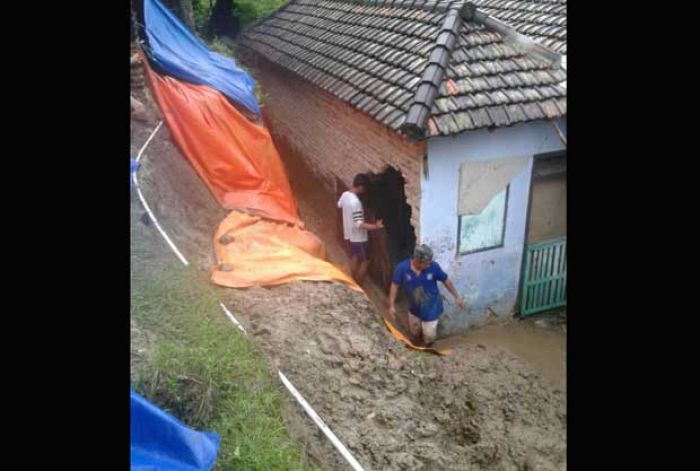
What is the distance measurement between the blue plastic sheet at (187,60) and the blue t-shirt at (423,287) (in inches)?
167

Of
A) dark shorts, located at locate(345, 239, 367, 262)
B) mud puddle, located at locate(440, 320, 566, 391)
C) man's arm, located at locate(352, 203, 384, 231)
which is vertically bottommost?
mud puddle, located at locate(440, 320, 566, 391)

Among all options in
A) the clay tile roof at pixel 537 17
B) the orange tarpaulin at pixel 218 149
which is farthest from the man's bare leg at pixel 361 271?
the clay tile roof at pixel 537 17

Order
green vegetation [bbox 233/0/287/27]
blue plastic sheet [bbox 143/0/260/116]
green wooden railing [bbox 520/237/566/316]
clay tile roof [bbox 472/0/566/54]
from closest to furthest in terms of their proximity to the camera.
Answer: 1. clay tile roof [bbox 472/0/566/54]
2. green wooden railing [bbox 520/237/566/316]
3. blue plastic sheet [bbox 143/0/260/116]
4. green vegetation [bbox 233/0/287/27]

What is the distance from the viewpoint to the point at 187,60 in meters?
9.06

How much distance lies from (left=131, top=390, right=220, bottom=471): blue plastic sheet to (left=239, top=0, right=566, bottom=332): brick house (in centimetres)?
403

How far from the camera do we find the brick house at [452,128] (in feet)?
21.6

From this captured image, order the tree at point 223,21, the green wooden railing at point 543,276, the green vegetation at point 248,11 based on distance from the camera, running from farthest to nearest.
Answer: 1. the green vegetation at point 248,11
2. the tree at point 223,21
3. the green wooden railing at point 543,276

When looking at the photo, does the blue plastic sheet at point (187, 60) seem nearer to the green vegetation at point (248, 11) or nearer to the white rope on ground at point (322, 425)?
the green vegetation at point (248, 11)

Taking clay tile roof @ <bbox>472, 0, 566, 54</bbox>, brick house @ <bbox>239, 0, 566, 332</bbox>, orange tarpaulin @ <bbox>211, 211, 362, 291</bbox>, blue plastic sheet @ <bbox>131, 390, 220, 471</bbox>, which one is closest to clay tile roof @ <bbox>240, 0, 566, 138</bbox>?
brick house @ <bbox>239, 0, 566, 332</bbox>

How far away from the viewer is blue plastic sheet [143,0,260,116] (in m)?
8.60

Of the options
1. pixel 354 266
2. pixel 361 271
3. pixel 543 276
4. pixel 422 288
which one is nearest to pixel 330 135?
pixel 354 266

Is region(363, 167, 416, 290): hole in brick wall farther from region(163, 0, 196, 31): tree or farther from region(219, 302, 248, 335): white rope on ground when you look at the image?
region(163, 0, 196, 31): tree
